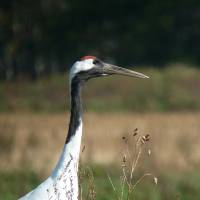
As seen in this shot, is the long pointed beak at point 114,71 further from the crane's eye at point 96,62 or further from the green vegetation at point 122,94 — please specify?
the green vegetation at point 122,94

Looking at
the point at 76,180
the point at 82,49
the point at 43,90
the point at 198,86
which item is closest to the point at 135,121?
the point at 198,86

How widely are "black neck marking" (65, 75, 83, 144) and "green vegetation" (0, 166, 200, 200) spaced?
3.79 metres

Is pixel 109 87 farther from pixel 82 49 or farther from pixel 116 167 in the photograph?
pixel 116 167

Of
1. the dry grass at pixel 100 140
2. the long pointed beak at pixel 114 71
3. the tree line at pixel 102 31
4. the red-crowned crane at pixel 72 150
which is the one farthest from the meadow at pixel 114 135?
the tree line at pixel 102 31

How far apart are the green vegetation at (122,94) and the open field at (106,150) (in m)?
4.53

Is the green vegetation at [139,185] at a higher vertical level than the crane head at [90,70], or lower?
lower

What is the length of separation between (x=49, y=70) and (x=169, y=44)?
20.8 ft

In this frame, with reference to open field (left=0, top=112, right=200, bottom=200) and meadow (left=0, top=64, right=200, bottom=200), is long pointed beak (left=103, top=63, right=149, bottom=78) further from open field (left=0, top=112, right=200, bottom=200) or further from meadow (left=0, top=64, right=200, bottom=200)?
open field (left=0, top=112, right=200, bottom=200)

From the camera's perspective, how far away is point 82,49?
40188 millimetres

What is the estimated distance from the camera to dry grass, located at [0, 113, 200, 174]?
1546cm

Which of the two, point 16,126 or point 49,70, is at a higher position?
point 16,126

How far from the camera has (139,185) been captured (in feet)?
43.2

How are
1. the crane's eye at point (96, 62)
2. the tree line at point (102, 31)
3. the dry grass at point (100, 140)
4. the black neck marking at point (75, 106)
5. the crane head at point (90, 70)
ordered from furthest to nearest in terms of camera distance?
the tree line at point (102, 31)
the dry grass at point (100, 140)
the crane's eye at point (96, 62)
the crane head at point (90, 70)
the black neck marking at point (75, 106)

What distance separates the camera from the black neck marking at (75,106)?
23.6 feet
